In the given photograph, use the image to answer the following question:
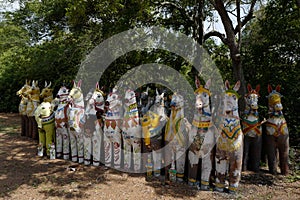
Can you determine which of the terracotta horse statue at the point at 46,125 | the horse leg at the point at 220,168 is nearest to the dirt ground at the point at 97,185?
the horse leg at the point at 220,168

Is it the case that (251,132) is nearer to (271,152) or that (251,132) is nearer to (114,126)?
(271,152)

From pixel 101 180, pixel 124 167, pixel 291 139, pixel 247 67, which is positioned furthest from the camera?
pixel 247 67

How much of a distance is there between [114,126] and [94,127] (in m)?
0.62

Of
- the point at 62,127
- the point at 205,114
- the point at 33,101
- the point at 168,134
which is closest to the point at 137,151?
the point at 168,134

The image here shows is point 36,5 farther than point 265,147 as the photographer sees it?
Yes

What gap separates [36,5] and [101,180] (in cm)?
935

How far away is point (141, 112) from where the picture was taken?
5867 mm

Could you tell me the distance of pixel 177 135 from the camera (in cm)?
501

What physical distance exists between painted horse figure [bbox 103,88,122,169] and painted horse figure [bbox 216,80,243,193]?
2.19 metres

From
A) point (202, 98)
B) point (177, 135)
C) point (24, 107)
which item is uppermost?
point (202, 98)

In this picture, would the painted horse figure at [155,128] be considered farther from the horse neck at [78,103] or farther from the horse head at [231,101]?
the horse neck at [78,103]

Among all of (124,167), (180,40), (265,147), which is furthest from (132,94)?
(180,40)

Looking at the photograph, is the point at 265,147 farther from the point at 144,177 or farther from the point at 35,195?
the point at 35,195

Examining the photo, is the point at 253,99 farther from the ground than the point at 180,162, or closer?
farther from the ground
